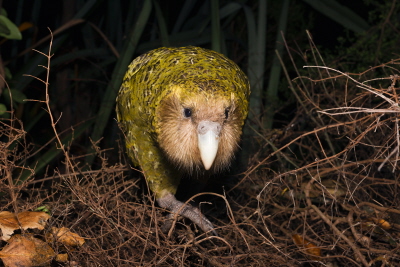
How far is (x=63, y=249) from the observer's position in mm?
1363

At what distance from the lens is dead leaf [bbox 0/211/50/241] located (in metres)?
1.29

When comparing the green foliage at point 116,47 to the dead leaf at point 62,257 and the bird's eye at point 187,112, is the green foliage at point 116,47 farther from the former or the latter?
the dead leaf at point 62,257

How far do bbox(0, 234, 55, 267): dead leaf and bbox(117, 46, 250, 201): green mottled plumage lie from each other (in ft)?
1.63

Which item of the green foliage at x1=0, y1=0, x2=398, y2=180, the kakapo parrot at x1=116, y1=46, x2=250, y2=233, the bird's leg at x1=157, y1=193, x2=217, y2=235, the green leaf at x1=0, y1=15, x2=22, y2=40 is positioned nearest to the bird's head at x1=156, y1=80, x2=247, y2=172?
the kakapo parrot at x1=116, y1=46, x2=250, y2=233

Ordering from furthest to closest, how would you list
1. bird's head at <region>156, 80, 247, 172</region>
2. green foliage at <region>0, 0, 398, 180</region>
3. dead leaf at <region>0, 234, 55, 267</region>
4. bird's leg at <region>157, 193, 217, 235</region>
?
green foliage at <region>0, 0, 398, 180</region> < bird's leg at <region>157, 193, 217, 235</region> < bird's head at <region>156, 80, 247, 172</region> < dead leaf at <region>0, 234, 55, 267</region>

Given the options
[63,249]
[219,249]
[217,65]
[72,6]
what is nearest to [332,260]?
[219,249]

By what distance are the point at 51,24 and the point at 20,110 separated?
35.3 inches

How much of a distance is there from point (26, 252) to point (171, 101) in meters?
0.62

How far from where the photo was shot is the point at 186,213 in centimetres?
169

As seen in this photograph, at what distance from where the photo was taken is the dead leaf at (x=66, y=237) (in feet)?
4.36

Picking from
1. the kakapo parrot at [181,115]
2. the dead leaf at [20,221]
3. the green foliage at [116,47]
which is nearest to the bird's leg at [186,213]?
the kakapo parrot at [181,115]

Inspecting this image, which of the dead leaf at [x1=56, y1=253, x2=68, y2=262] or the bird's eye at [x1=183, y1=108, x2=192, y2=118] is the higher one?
the bird's eye at [x1=183, y1=108, x2=192, y2=118]

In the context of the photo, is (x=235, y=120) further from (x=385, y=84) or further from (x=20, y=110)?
(x=20, y=110)

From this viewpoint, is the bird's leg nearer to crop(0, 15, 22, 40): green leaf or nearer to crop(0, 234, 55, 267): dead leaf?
crop(0, 234, 55, 267): dead leaf
